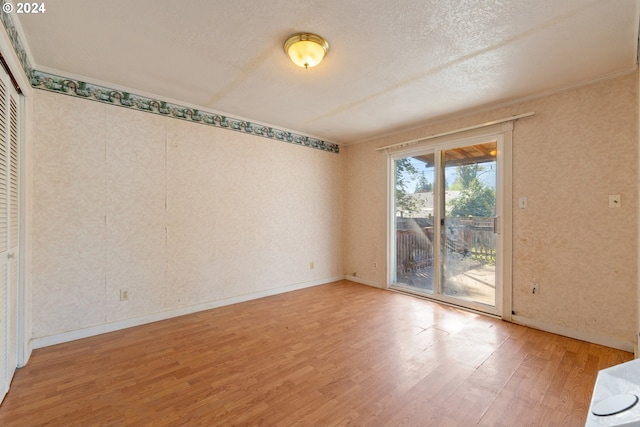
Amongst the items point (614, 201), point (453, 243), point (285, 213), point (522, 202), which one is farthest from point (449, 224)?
point (285, 213)

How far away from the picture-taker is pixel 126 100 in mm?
2832

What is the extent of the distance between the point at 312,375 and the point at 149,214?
234 cm

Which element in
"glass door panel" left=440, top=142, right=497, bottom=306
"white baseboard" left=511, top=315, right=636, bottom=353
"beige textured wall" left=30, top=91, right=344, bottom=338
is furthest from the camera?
"glass door panel" left=440, top=142, right=497, bottom=306

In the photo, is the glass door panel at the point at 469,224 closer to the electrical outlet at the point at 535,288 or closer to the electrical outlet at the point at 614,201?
the electrical outlet at the point at 535,288

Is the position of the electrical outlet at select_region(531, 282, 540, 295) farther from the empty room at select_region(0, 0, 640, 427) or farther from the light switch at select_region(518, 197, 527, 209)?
the light switch at select_region(518, 197, 527, 209)

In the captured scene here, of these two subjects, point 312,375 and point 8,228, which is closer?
point 8,228

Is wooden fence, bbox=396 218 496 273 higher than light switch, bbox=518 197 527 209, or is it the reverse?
light switch, bbox=518 197 527 209

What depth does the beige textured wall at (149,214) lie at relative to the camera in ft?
8.13

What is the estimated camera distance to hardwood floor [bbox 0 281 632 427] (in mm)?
1623

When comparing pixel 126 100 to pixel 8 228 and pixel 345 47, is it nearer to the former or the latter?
pixel 8 228

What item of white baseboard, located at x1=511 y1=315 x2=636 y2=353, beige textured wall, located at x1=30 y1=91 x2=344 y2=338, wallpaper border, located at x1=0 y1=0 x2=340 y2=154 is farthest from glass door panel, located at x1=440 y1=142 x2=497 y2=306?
wallpaper border, located at x1=0 y1=0 x2=340 y2=154

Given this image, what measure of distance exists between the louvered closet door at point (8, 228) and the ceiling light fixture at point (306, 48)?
185cm

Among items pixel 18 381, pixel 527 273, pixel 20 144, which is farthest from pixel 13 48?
pixel 527 273

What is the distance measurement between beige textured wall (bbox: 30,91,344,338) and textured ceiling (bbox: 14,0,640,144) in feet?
1.69
